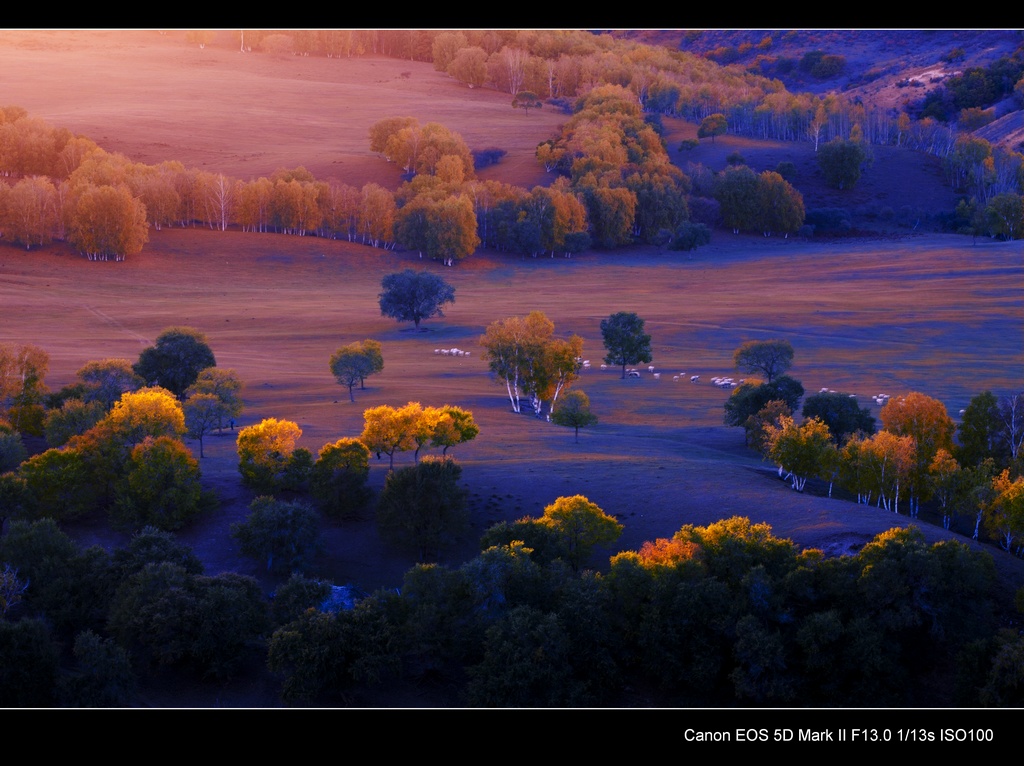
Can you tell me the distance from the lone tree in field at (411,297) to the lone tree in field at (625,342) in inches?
796

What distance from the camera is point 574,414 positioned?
5284 centimetres

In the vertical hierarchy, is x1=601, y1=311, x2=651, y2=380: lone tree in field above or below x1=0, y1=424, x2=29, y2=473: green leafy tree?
above

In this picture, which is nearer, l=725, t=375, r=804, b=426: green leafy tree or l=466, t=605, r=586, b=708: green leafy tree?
l=466, t=605, r=586, b=708: green leafy tree

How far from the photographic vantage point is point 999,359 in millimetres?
72938

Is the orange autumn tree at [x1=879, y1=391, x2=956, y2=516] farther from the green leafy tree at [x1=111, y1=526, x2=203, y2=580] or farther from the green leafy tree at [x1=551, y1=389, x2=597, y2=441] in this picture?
the green leafy tree at [x1=111, y1=526, x2=203, y2=580]

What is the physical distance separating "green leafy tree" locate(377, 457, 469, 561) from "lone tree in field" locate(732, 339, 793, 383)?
29455mm

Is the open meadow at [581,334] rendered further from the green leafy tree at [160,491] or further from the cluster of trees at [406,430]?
the green leafy tree at [160,491]

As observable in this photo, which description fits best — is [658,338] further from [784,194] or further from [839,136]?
[839,136]

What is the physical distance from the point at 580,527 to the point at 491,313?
2184 inches

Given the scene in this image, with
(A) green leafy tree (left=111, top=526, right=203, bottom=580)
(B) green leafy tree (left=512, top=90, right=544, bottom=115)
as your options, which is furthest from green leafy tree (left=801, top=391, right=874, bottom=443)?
(B) green leafy tree (left=512, top=90, right=544, bottom=115)

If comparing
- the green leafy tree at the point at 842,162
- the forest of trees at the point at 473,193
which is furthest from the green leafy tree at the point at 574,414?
the green leafy tree at the point at 842,162

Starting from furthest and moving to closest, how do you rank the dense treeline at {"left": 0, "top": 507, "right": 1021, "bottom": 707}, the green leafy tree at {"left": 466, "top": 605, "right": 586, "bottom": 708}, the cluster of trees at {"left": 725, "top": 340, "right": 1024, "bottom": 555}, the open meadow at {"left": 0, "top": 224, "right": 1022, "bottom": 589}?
the open meadow at {"left": 0, "top": 224, "right": 1022, "bottom": 589}
the cluster of trees at {"left": 725, "top": 340, "right": 1024, "bottom": 555}
the dense treeline at {"left": 0, "top": 507, "right": 1021, "bottom": 707}
the green leafy tree at {"left": 466, "top": 605, "right": 586, "bottom": 708}

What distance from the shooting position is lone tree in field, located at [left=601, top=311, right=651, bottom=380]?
71.2m

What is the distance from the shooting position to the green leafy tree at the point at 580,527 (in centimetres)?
3909
